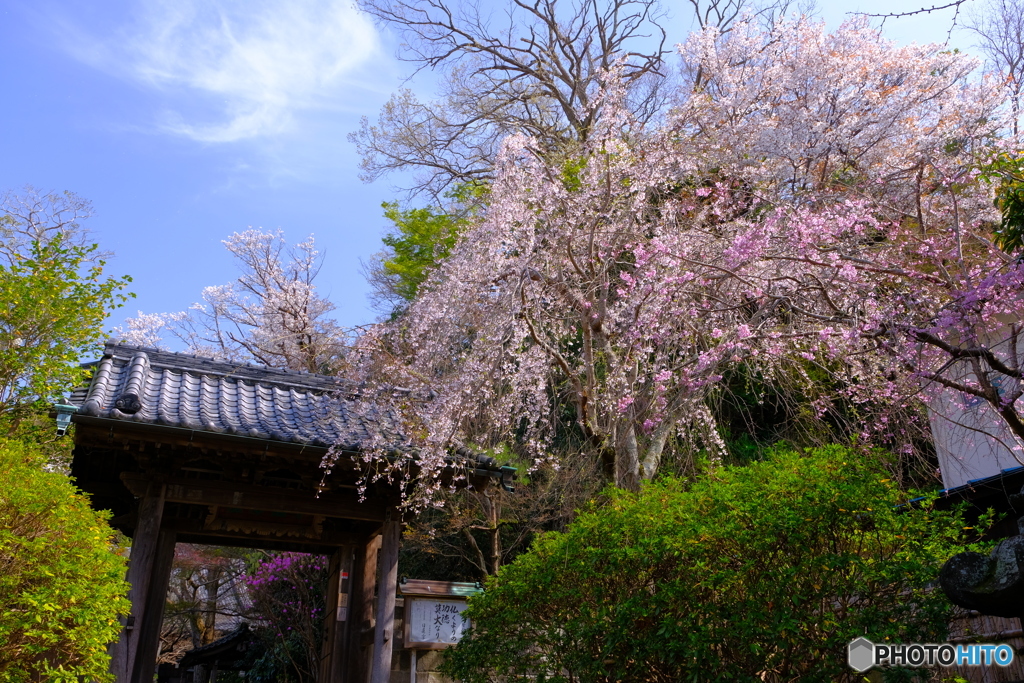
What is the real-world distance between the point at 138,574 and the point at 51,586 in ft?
4.04

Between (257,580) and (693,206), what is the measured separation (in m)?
10.8

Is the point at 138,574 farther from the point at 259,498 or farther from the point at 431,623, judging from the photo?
the point at 431,623

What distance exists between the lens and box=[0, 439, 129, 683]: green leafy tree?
4473 mm

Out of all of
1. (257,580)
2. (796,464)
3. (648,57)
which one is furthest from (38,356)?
(648,57)

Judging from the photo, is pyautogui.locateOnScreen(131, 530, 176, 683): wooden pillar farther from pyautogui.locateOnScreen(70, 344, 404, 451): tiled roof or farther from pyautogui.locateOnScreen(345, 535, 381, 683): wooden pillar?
pyautogui.locateOnScreen(345, 535, 381, 683): wooden pillar

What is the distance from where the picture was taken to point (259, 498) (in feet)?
21.3

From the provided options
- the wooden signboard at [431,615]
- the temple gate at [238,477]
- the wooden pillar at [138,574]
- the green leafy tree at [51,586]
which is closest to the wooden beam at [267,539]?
the temple gate at [238,477]

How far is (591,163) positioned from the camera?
373 inches

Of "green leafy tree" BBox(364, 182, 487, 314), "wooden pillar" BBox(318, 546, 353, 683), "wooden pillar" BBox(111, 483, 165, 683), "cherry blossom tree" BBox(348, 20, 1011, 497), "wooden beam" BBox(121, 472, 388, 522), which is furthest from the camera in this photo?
"green leafy tree" BBox(364, 182, 487, 314)

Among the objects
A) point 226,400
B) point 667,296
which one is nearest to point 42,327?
point 226,400

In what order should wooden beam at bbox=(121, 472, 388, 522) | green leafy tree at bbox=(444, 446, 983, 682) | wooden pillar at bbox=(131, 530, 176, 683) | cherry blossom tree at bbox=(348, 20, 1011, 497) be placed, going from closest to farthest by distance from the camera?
green leafy tree at bbox=(444, 446, 983, 682), wooden beam at bbox=(121, 472, 388, 522), cherry blossom tree at bbox=(348, 20, 1011, 497), wooden pillar at bbox=(131, 530, 176, 683)

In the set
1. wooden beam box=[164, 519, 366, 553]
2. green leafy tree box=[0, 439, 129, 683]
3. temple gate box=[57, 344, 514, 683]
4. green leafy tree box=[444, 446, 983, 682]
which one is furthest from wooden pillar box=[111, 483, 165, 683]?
green leafy tree box=[444, 446, 983, 682]

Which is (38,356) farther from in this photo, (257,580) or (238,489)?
(257,580)

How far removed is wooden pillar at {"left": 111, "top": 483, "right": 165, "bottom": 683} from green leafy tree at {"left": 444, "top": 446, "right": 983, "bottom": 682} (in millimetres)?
3094
